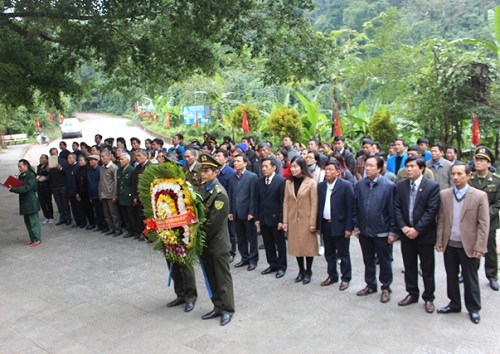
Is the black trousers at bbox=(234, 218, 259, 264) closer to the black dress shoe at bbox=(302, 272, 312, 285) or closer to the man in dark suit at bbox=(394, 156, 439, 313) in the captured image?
the black dress shoe at bbox=(302, 272, 312, 285)

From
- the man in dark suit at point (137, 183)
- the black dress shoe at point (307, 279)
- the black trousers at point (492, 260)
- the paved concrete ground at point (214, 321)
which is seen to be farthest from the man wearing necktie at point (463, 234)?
the man in dark suit at point (137, 183)

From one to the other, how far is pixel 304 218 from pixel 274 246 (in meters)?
0.83

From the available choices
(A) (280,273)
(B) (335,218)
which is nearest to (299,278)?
(A) (280,273)

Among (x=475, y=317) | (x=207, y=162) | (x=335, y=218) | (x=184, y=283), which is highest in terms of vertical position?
(x=207, y=162)

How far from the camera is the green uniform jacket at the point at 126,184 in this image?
817cm

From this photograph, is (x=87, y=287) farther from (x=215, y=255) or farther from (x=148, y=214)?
(x=215, y=255)

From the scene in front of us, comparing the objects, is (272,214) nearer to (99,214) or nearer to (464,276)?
(464,276)

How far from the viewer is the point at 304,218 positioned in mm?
5832

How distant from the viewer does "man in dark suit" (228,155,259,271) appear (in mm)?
6516

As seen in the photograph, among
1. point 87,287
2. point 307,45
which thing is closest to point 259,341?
point 87,287

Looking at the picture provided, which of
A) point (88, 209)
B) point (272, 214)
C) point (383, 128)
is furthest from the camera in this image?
point (383, 128)

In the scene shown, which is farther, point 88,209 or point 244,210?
point 88,209

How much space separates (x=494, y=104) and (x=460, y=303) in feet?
23.0

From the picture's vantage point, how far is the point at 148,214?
5105 mm
